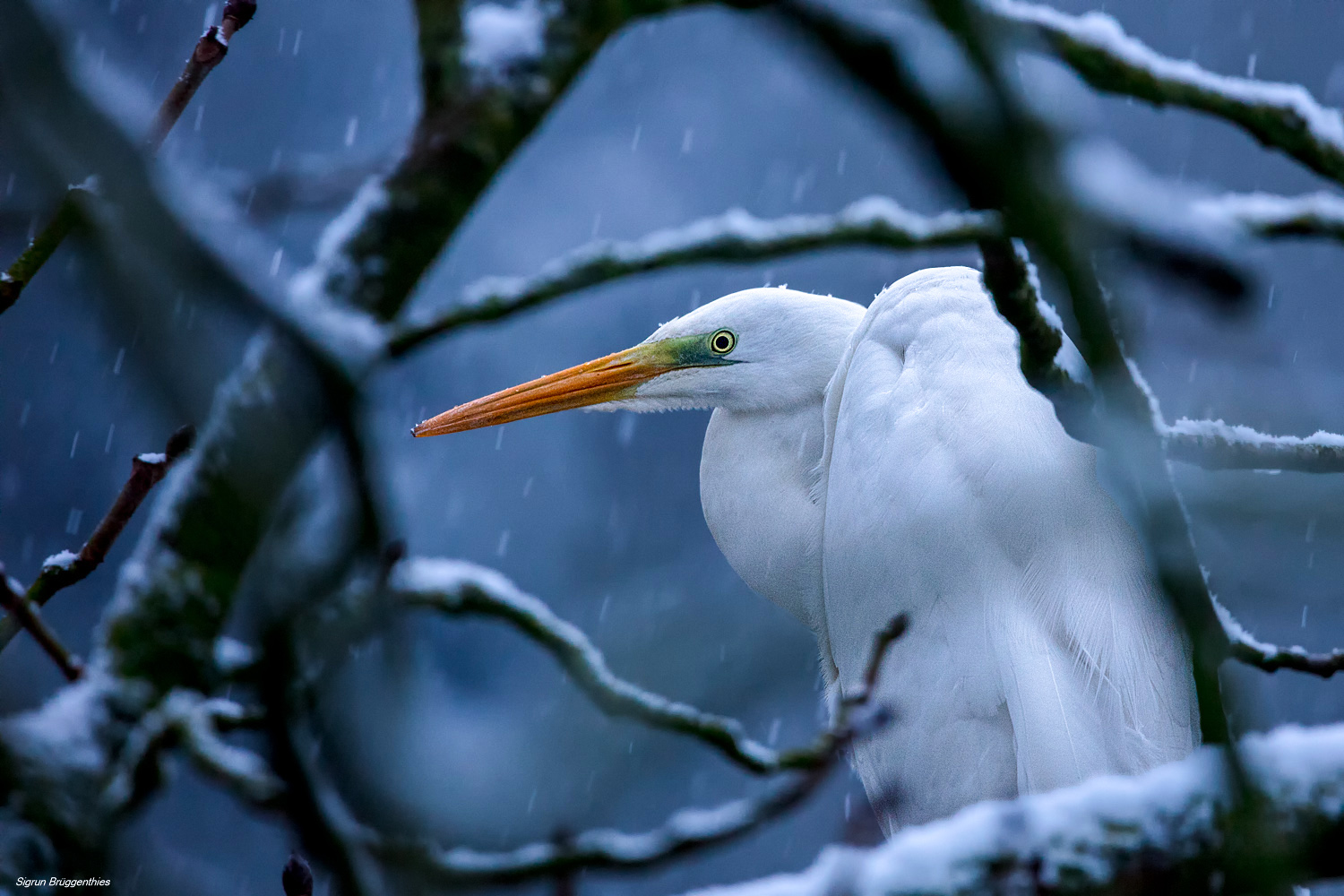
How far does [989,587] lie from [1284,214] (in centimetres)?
110

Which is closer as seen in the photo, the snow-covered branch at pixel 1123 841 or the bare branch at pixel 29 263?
the snow-covered branch at pixel 1123 841

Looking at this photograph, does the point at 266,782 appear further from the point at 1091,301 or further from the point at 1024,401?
the point at 1024,401

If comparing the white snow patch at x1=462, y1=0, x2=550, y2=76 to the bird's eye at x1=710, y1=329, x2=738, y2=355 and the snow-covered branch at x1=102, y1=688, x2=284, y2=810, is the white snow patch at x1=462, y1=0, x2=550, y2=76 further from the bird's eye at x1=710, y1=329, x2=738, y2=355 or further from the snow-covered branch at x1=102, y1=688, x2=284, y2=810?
the bird's eye at x1=710, y1=329, x2=738, y2=355

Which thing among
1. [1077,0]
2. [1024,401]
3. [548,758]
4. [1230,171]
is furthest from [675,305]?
[548,758]

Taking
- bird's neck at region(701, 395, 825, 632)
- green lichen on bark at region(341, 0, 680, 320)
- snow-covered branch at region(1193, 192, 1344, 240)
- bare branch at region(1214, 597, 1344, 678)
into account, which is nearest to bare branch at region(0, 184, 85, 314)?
green lichen on bark at region(341, 0, 680, 320)

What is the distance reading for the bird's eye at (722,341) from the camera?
228 cm

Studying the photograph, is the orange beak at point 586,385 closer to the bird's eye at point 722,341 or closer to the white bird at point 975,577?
the bird's eye at point 722,341

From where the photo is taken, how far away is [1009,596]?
166 cm

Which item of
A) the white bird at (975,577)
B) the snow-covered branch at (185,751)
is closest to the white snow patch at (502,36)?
the snow-covered branch at (185,751)

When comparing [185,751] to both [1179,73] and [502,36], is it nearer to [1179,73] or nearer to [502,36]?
[502,36]

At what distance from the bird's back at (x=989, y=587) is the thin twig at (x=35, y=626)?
1.14 meters

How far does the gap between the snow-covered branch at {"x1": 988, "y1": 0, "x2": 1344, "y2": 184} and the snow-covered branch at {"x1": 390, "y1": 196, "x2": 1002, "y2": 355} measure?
11cm

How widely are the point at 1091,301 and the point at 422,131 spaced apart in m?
0.36

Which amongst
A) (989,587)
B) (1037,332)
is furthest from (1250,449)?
(989,587)
